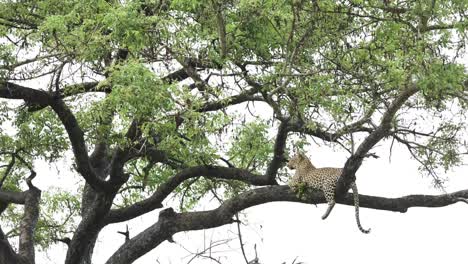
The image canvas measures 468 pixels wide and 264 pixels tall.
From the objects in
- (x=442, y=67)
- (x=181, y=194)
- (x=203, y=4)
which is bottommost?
(x=442, y=67)

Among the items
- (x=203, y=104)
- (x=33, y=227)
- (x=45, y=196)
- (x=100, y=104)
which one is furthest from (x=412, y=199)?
(x=45, y=196)

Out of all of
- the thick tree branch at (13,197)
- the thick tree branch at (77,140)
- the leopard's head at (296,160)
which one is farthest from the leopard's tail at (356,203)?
the thick tree branch at (13,197)

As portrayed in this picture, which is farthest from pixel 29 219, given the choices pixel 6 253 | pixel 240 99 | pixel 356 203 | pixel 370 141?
pixel 370 141

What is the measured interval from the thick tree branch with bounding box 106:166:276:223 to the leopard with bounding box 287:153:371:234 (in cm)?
45

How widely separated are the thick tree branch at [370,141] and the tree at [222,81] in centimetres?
2

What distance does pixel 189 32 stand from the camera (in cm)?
996

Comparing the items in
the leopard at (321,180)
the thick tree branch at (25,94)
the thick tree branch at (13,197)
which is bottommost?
the leopard at (321,180)

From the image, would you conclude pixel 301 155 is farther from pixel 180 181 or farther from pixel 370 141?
pixel 370 141

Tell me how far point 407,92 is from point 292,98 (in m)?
1.29

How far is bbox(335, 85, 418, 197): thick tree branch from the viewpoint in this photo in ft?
31.1

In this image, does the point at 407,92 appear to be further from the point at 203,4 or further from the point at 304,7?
the point at 203,4

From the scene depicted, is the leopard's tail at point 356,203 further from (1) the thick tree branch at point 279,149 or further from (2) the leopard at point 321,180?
(1) the thick tree branch at point 279,149

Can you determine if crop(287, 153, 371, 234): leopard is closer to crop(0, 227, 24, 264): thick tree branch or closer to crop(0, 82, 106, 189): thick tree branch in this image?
crop(0, 82, 106, 189): thick tree branch

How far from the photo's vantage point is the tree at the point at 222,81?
9.25 metres
